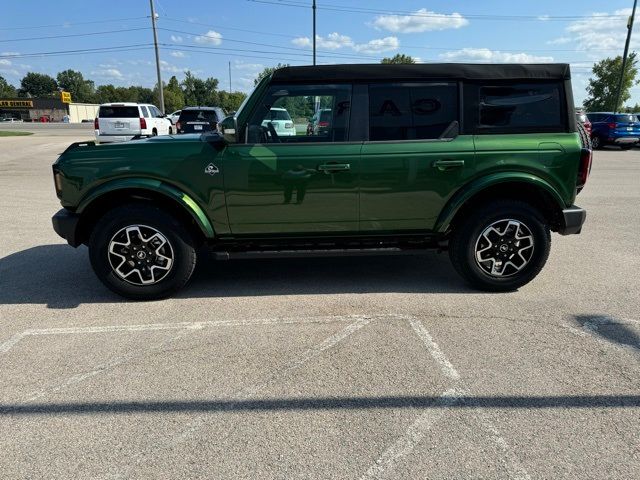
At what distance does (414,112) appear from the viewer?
4207 millimetres

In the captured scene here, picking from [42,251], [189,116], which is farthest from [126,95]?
[42,251]

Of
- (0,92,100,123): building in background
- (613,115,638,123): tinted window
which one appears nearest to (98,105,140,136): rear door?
(613,115,638,123): tinted window

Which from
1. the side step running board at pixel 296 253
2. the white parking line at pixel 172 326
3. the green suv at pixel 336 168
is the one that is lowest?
the white parking line at pixel 172 326

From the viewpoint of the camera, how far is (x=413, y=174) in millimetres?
4168

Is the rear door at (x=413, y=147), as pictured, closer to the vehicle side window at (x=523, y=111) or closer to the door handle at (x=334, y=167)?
the door handle at (x=334, y=167)

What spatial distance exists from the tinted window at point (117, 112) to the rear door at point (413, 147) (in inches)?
692

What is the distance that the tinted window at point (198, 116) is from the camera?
59.7 ft

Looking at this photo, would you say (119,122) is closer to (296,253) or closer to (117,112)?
(117,112)

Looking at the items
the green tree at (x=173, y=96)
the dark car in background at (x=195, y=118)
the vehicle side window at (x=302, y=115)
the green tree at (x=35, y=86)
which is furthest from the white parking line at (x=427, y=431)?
the green tree at (x=35, y=86)

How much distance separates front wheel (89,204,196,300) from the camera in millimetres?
4176

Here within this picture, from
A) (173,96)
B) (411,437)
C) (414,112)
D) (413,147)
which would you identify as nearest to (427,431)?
(411,437)

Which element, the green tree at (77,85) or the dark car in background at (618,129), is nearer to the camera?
the dark car in background at (618,129)

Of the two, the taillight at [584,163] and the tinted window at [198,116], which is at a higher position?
the tinted window at [198,116]

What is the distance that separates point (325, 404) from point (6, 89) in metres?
186
